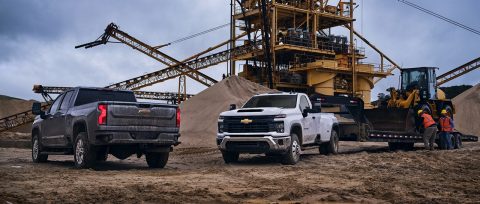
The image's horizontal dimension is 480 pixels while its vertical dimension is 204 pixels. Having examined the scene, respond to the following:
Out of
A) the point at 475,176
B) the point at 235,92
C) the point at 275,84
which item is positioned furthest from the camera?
the point at 275,84

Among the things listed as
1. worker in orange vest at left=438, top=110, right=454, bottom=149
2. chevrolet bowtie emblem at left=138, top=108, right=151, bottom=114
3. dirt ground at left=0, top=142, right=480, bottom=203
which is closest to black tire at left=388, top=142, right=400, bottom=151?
worker in orange vest at left=438, top=110, right=454, bottom=149

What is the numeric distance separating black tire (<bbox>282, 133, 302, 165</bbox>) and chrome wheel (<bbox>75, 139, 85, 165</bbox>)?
18.1 feet

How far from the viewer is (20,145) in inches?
1257

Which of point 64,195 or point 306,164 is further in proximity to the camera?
point 306,164

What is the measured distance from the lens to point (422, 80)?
87.9ft

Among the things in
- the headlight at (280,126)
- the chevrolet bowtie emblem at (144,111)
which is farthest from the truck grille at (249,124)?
the chevrolet bowtie emblem at (144,111)

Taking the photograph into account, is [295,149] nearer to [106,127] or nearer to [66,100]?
[106,127]

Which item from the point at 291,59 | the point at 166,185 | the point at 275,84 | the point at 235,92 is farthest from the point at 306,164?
the point at 291,59

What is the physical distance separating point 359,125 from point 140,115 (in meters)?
10.6

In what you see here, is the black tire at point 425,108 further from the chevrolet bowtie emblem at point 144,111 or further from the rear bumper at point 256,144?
the chevrolet bowtie emblem at point 144,111

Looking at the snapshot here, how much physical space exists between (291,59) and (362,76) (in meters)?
7.16

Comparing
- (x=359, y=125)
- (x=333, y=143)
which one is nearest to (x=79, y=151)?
(x=333, y=143)

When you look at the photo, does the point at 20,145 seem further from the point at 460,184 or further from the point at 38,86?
the point at 460,184

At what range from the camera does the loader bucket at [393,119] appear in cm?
2400
